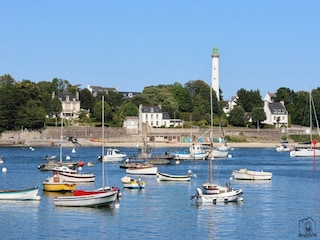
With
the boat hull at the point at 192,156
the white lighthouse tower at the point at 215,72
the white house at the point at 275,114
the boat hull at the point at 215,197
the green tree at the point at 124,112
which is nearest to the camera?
the boat hull at the point at 215,197

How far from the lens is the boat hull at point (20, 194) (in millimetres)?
44562

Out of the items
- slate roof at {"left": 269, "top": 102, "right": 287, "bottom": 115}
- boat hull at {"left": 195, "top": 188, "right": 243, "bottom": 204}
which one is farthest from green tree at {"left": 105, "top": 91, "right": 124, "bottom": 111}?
boat hull at {"left": 195, "top": 188, "right": 243, "bottom": 204}

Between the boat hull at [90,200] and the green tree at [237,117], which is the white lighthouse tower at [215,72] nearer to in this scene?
the green tree at [237,117]

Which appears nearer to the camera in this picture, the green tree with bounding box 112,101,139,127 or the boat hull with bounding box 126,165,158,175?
the boat hull with bounding box 126,165,158,175

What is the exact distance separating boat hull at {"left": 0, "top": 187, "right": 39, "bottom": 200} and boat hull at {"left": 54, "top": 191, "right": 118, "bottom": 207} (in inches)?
117

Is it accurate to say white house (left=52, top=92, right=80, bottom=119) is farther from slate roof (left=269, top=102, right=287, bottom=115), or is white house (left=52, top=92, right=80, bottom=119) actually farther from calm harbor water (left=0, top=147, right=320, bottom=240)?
calm harbor water (left=0, top=147, right=320, bottom=240)

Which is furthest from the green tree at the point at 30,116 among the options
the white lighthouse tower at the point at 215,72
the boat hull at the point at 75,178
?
the boat hull at the point at 75,178

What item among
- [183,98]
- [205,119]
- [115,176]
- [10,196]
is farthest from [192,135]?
[10,196]

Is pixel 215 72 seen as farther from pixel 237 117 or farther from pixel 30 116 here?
pixel 30 116

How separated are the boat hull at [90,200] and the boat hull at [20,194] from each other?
296 cm

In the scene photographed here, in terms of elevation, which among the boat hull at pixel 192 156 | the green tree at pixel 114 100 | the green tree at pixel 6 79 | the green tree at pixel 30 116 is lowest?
the boat hull at pixel 192 156

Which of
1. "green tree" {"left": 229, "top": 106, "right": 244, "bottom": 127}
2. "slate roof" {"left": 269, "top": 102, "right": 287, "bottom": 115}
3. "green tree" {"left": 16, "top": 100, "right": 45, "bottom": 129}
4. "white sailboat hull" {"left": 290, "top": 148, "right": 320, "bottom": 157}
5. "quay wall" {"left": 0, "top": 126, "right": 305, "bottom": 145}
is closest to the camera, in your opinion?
"white sailboat hull" {"left": 290, "top": 148, "right": 320, "bottom": 157}

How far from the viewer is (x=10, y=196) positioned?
44.7m

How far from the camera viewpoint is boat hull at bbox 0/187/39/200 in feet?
146
